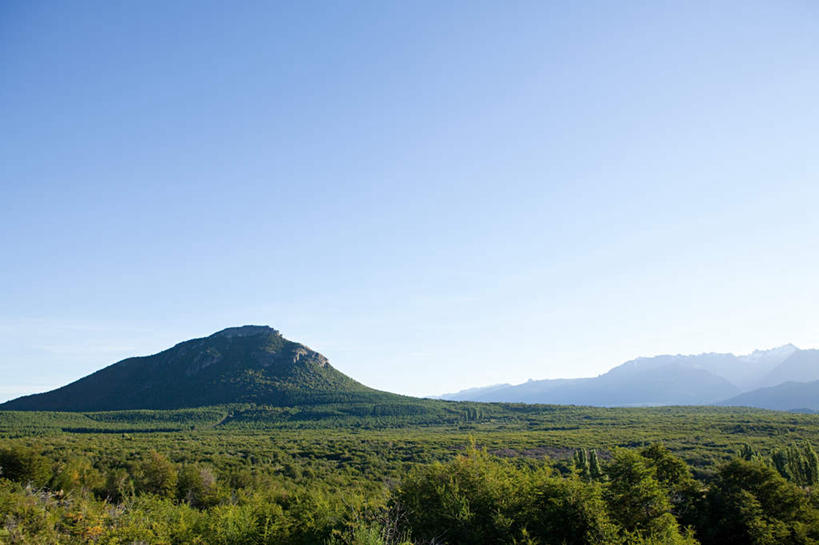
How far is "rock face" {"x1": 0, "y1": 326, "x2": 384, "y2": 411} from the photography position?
457 ft

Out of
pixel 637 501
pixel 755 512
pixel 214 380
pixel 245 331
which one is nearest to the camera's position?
pixel 637 501

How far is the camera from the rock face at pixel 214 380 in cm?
13938

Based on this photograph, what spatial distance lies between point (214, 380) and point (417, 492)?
5885 inches

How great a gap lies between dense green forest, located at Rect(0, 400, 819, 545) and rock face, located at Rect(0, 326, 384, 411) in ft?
203

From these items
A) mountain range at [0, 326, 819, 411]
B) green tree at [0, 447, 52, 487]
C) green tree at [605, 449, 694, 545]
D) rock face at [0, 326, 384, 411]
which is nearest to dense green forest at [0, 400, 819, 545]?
green tree at [605, 449, 694, 545]

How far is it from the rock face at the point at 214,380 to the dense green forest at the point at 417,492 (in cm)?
6187

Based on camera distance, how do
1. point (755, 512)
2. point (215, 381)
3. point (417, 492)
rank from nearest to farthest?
point (417, 492)
point (755, 512)
point (215, 381)

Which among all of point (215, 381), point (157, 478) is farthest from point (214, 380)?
point (157, 478)

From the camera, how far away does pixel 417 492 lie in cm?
2061

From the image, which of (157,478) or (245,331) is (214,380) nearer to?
(245,331)

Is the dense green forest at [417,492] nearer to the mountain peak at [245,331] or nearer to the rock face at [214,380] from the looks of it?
the rock face at [214,380]

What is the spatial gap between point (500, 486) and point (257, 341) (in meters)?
171

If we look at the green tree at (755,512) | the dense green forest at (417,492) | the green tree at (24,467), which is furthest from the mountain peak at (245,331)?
the green tree at (755,512)

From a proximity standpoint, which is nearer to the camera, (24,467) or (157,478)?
(24,467)
